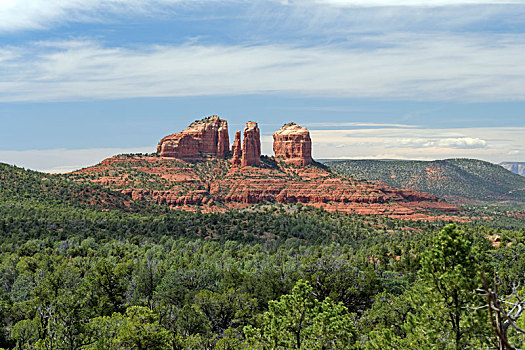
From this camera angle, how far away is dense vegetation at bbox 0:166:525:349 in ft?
63.5

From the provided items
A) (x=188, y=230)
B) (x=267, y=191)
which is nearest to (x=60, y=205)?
(x=188, y=230)

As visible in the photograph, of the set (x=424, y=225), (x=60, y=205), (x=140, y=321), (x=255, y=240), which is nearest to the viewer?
(x=140, y=321)

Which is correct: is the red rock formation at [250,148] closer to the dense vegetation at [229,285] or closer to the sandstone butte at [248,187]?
the sandstone butte at [248,187]

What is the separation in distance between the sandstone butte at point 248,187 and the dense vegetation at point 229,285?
4134 centimetres

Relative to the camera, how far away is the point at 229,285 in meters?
51.8

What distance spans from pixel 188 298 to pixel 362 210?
120236 mm

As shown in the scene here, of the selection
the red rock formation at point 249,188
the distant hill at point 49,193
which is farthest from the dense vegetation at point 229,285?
the red rock formation at point 249,188

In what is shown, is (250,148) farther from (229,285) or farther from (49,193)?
(229,285)

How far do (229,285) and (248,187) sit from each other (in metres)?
126

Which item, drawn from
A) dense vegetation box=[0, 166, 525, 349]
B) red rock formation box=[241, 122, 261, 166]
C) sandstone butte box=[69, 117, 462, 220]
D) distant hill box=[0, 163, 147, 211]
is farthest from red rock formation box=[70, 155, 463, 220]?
dense vegetation box=[0, 166, 525, 349]

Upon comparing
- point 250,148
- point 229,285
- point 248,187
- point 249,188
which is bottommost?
point 229,285

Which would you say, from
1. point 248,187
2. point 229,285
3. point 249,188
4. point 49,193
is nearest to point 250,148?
point 248,187

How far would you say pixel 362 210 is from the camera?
159125 millimetres

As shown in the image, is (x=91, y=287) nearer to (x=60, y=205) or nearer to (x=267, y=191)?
(x=60, y=205)
